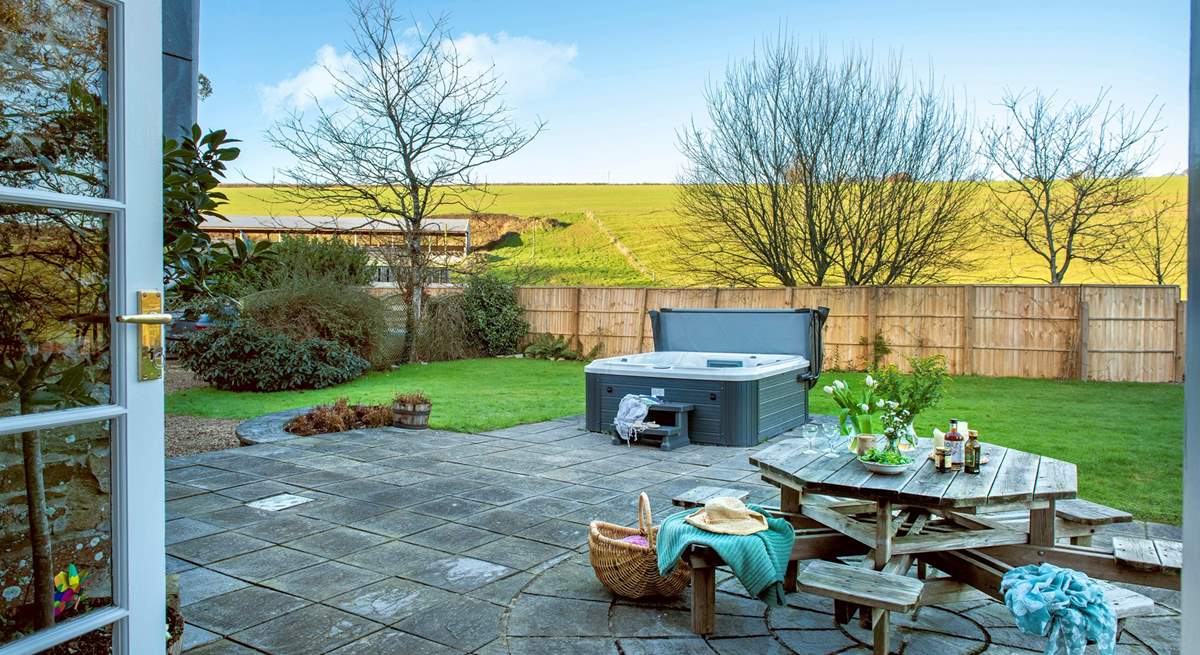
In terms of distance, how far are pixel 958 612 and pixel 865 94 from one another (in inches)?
527

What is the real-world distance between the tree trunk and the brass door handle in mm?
288

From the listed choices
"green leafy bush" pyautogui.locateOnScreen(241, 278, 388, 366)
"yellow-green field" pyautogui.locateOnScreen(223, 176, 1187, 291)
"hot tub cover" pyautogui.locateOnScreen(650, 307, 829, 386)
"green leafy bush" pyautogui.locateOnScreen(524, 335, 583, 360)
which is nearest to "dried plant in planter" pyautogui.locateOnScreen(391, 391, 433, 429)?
"hot tub cover" pyautogui.locateOnScreen(650, 307, 829, 386)

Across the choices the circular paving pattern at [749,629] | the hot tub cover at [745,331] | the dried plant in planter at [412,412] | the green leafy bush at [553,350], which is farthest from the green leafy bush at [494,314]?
the circular paving pattern at [749,629]

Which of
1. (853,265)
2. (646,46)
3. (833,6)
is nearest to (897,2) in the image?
(833,6)

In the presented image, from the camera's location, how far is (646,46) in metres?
22.3

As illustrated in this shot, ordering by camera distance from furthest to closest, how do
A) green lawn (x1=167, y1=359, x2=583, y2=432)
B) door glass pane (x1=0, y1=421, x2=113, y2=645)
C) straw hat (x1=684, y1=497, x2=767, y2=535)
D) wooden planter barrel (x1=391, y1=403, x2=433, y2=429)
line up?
green lawn (x1=167, y1=359, x2=583, y2=432), wooden planter barrel (x1=391, y1=403, x2=433, y2=429), straw hat (x1=684, y1=497, x2=767, y2=535), door glass pane (x1=0, y1=421, x2=113, y2=645)

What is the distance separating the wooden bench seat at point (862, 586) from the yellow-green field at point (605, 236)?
769 inches

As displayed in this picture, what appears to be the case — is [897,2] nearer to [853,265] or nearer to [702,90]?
[702,90]

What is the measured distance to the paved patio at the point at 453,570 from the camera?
2881 mm

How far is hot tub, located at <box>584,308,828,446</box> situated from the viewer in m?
7.06

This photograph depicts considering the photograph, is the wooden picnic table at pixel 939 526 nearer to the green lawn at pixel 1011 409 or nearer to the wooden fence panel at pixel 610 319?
the green lawn at pixel 1011 409

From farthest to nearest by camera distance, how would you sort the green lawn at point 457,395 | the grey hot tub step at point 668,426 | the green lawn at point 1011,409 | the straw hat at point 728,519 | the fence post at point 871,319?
1. the fence post at point 871,319
2. the green lawn at point 457,395
3. the grey hot tub step at point 668,426
4. the green lawn at point 1011,409
5. the straw hat at point 728,519

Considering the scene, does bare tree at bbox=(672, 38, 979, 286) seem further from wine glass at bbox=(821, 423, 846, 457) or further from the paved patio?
wine glass at bbox=(821, 423, 846, 457)

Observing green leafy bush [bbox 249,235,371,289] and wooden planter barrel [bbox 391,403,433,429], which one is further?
green leafy bush [bbox 249,235,371,289]
